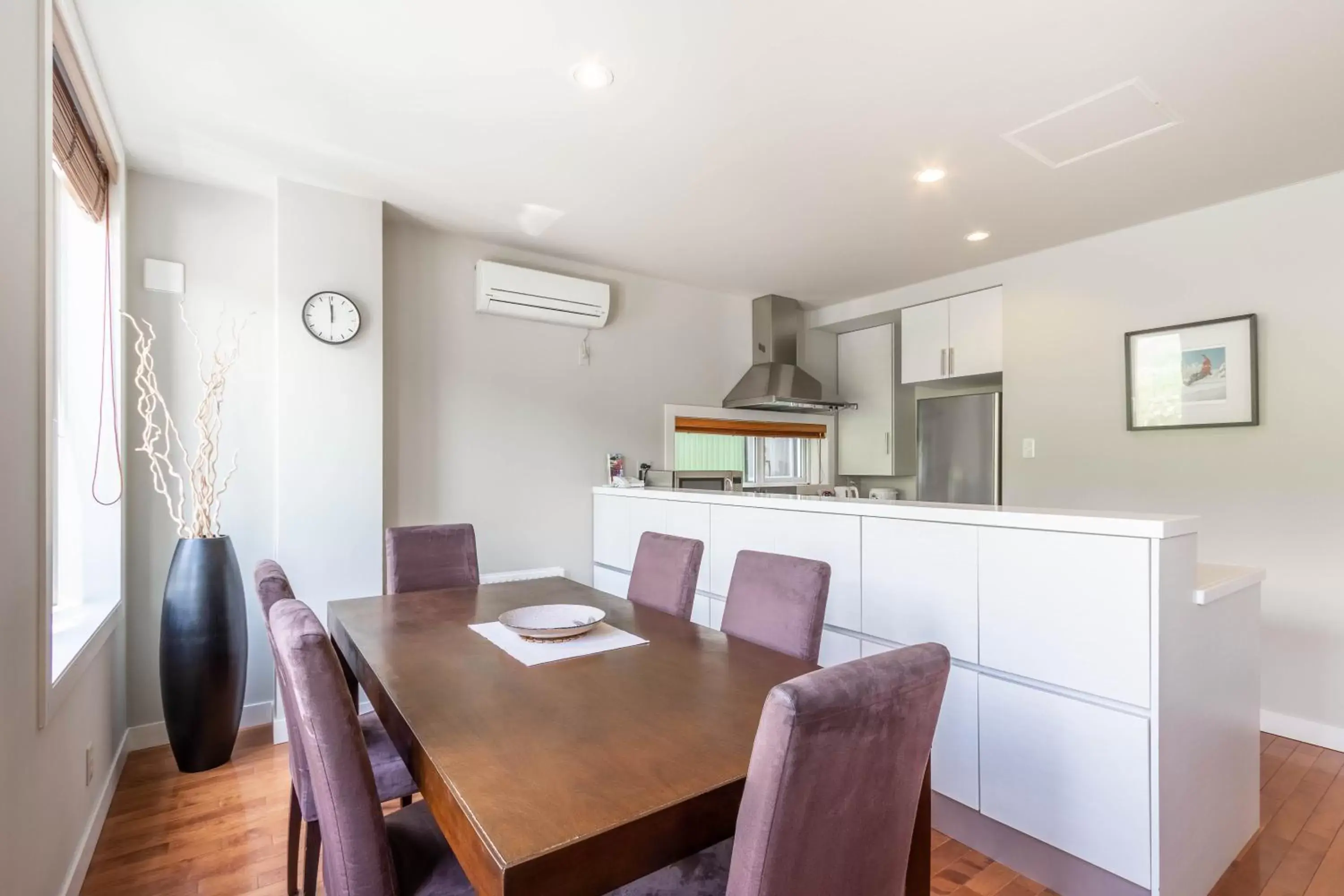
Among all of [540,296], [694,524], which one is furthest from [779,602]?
[540,296]

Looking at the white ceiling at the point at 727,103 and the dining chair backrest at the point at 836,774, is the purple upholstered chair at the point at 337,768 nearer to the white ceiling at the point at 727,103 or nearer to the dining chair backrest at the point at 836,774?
the dining chair backrest at the point at 836,774

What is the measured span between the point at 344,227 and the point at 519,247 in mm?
1019

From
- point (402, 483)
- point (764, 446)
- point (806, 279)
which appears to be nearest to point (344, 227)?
point (402, 483)

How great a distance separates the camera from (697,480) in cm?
454

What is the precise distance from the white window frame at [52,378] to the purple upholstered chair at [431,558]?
36.3 inches

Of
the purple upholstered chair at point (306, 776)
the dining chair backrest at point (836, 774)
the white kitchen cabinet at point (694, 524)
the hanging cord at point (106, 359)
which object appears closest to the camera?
the dining chair backrest at point (836, 774)

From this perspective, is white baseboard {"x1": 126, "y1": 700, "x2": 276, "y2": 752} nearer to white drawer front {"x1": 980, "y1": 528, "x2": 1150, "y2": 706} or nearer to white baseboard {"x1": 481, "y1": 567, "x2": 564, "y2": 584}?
white baseboard {"x1": 481, "y1": 567, "x2": 564, "y2": 584}

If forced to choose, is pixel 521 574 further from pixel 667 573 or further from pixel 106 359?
pixel 106 359

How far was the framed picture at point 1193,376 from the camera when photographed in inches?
115

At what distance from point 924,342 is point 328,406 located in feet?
12.0

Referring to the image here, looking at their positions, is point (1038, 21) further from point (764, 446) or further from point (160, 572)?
point (160, 572)

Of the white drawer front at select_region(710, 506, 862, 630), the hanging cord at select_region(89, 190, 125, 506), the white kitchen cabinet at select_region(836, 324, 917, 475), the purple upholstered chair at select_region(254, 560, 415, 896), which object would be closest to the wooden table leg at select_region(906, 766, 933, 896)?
the white drawer front at select_region(710, 506, 862, 630)

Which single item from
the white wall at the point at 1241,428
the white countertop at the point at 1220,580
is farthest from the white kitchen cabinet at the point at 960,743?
the white wall at the point at 1241,428

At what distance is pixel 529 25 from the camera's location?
5.87ft
